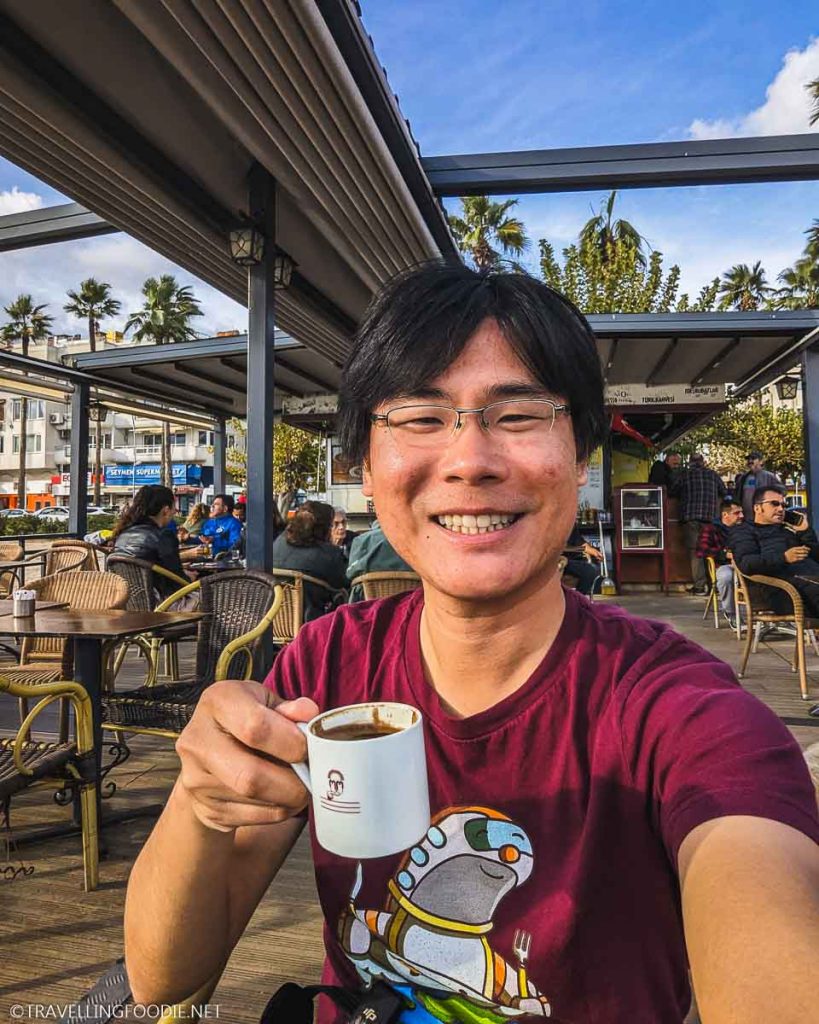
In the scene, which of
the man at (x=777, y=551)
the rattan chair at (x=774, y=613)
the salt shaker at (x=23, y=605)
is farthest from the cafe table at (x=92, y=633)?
the man at (x=777, y=551)

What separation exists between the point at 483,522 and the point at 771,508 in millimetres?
5709

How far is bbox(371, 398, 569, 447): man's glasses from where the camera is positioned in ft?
3.18

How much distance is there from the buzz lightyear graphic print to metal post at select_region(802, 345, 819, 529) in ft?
26.7

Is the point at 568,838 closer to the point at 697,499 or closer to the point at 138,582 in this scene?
the point at 138,582

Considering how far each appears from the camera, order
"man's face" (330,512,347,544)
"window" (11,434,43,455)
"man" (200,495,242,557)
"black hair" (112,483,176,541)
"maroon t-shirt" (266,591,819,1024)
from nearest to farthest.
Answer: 1. "maroon t-shirt" (266,591,819,1024)
2. "black hair" (112,483,176,541)
3. "man's face" (330,512,347,544)
4. "man" (200,495,242,557)
5. "window" (11,434,43,455)

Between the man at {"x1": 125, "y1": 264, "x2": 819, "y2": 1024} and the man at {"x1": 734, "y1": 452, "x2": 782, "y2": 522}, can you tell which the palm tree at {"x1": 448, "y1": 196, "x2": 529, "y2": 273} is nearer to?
the man at {"x1": 734, "y1": 452, "x2": 782, "y2": 522}

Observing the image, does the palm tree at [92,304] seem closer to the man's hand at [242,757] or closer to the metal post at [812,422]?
the metal post at [812,422]

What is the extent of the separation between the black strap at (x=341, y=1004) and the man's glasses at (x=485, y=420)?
774 mm

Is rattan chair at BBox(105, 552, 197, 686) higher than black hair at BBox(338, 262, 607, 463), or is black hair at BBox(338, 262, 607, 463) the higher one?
black hair at BBox(338, 262, 607, 463)

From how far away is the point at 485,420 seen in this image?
0.98 metres

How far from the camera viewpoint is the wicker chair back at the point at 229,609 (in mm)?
3430

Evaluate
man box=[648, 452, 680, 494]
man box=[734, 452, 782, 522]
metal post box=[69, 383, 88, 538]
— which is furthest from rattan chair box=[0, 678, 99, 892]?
man box=[734, 452, 782, 522]

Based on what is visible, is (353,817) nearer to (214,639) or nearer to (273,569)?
(214,639)

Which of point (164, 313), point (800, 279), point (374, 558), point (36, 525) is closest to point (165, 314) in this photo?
point (164, 313)
